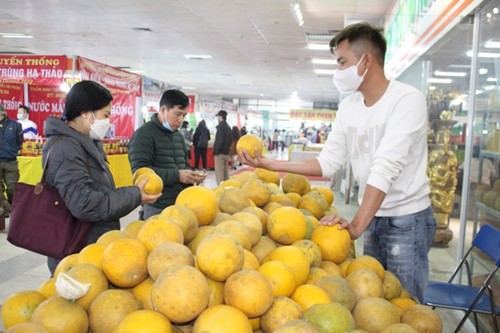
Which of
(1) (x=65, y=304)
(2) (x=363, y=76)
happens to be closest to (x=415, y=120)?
(2) (x=363, y=76)

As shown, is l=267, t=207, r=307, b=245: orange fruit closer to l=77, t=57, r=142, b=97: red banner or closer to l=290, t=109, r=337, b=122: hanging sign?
l=77, t=57, r=142, b=97: red banner

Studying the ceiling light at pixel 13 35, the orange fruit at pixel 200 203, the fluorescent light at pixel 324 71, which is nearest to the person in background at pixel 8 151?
the ceiling light at pixel 13 35

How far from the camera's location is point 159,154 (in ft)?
10.7

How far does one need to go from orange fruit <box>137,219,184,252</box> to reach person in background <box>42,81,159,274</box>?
0.77 m

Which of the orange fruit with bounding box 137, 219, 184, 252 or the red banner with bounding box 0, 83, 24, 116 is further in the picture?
the red banner with bounding box 0, 83, 24, 116

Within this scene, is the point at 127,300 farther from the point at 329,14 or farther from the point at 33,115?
the point at 33,115

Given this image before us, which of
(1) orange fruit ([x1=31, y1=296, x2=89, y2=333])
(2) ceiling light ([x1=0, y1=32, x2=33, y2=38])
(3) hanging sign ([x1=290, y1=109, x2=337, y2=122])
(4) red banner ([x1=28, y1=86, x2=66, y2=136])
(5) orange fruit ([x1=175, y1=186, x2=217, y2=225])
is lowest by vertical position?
(1) orange fruit ([x1=31, y1=296, x2=89, y2=333])

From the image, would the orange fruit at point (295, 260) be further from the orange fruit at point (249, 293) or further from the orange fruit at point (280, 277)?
the orange fruit at point (249, 293)

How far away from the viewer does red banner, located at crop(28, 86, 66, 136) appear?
30.5 feet

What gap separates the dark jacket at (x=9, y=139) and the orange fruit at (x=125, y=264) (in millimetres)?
6690

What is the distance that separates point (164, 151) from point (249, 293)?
2187mm

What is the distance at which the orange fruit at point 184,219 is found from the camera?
159 centimetres

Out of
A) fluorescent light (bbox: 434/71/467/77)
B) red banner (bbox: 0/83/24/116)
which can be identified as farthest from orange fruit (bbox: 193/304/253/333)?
red banner (bbox: 0/83/24/116)

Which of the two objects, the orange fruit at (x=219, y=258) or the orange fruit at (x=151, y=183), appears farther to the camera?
the orange fruit at (x=151, y=183)
